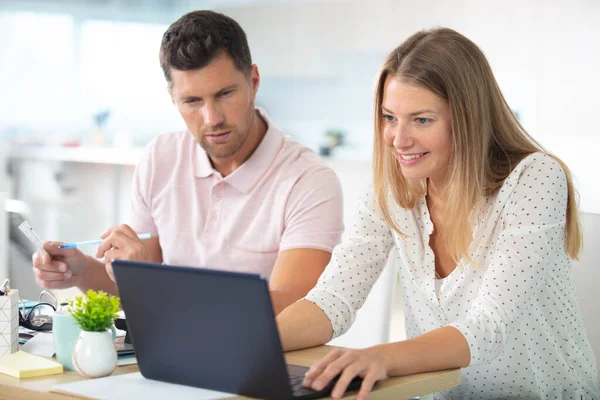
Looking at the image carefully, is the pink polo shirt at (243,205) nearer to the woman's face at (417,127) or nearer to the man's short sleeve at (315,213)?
the man's short sleeve at (315,213)

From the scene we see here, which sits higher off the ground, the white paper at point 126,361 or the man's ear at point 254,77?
the man's ear at point 254,77

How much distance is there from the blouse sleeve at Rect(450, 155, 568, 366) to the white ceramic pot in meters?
0.51

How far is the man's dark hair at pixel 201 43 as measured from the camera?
180 cm

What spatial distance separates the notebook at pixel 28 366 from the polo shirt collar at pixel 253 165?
800 mm

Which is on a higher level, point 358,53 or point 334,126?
point 358,53

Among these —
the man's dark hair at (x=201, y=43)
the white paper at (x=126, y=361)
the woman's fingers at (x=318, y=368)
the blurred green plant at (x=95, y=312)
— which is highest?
the man's dark hair at (x=201, y=43)

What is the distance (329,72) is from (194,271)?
5011 mm

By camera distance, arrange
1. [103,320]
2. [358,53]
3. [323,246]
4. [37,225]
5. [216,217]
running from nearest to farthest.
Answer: [103,320] < [323,246] < [216,217] < [37,225] < [358,53]

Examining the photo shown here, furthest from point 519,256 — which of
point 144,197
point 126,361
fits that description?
point 144,197

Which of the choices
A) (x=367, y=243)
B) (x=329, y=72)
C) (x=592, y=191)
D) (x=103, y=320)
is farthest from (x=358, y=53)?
(x=103, y=320)

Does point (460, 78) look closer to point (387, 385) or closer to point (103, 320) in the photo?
point (387, 385)

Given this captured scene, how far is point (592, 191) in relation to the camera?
3734 millimetres

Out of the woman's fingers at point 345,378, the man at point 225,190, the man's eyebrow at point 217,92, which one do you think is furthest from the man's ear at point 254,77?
the woman's fingers at point 345,378

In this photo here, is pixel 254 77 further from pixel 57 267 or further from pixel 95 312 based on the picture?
pixel 95 312
